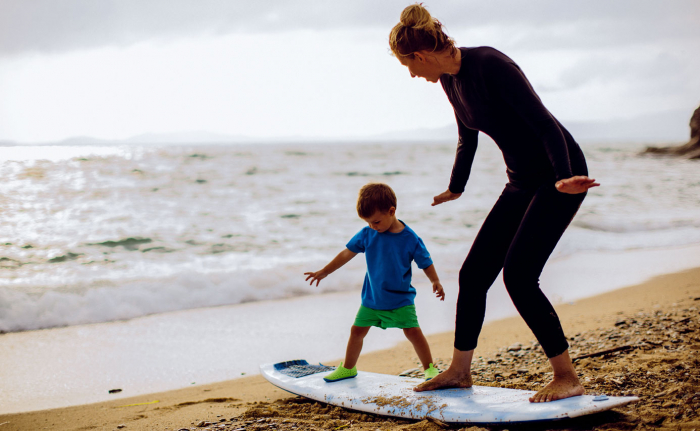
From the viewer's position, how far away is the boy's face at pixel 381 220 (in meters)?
2.88

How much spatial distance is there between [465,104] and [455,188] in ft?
2.10

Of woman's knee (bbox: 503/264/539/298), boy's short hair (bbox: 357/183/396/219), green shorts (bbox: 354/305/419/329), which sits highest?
boy's short hair (bbox: 357/183/396/219)

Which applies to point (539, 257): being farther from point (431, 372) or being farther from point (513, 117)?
point (431, 372)

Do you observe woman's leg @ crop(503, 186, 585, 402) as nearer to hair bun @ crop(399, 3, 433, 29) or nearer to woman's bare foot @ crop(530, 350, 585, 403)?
woman's bare foot @ crop(530, 350, 585, 403)

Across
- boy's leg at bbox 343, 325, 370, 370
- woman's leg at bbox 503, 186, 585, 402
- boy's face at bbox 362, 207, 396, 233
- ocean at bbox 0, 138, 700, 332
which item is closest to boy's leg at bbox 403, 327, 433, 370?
boy's leg at bbox 343, 325, 370, 370

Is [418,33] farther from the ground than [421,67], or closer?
farther from the ground

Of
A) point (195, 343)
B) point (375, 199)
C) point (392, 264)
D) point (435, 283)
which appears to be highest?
point (375, 199)

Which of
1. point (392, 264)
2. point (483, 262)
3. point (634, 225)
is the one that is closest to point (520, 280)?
point (483, 262)

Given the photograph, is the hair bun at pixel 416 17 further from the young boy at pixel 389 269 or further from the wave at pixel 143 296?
the wave at pixel 143 296

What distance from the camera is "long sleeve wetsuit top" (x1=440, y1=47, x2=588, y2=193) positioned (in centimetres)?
213

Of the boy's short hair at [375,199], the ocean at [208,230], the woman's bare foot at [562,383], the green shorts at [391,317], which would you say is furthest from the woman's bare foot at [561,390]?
the ocean at [208,230]

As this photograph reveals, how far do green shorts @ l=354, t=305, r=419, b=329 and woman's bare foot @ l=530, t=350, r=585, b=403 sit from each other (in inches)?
32.4

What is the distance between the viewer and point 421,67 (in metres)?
2.35

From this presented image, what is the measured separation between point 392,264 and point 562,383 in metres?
1.05
